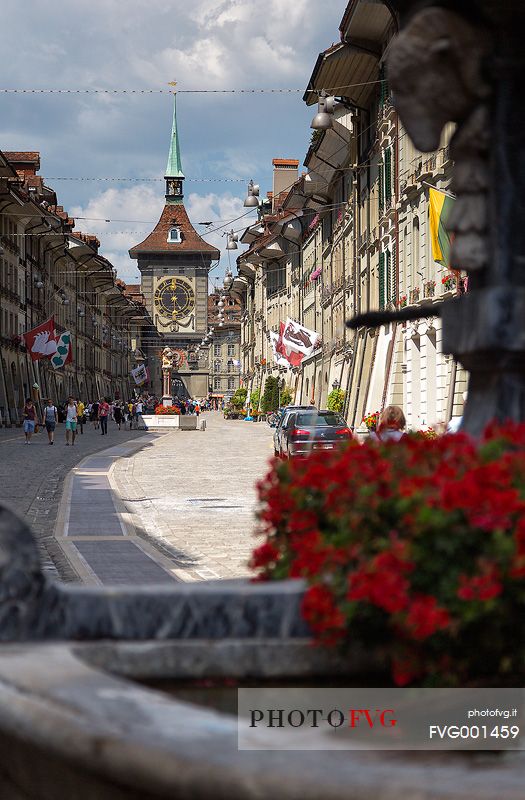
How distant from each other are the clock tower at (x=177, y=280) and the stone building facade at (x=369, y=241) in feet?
278

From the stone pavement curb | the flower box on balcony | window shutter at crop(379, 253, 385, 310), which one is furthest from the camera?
window shutter at crop(379, 253, 385, 310)

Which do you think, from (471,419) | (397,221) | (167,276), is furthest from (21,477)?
(167,276)

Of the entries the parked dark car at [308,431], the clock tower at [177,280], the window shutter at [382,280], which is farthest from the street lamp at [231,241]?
the clock tower at [177,280]

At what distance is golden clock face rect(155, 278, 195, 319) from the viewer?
6093 inches

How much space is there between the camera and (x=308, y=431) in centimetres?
2648

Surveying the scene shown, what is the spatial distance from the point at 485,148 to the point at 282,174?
277 ft

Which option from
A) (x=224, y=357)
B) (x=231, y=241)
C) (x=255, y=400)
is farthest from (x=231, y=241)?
(x=224, y=357)

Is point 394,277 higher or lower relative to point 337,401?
higher

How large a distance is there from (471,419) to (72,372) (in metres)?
84.4

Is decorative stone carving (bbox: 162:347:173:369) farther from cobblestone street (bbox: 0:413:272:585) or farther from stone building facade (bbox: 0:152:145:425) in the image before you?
cobblestone street (bbox: 0:413:272:585)

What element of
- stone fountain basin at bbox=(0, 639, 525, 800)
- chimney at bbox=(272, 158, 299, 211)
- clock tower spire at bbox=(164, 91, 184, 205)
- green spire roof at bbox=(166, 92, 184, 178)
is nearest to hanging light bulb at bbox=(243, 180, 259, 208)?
stone fountain basin at bbox=(0, 639, 525, 800)

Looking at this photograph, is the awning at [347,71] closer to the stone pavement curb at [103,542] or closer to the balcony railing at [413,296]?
the balcony railing at [413,296]

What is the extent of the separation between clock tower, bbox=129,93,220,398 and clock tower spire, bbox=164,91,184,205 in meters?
3.51

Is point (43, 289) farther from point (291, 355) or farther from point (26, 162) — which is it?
point (291, 355)
